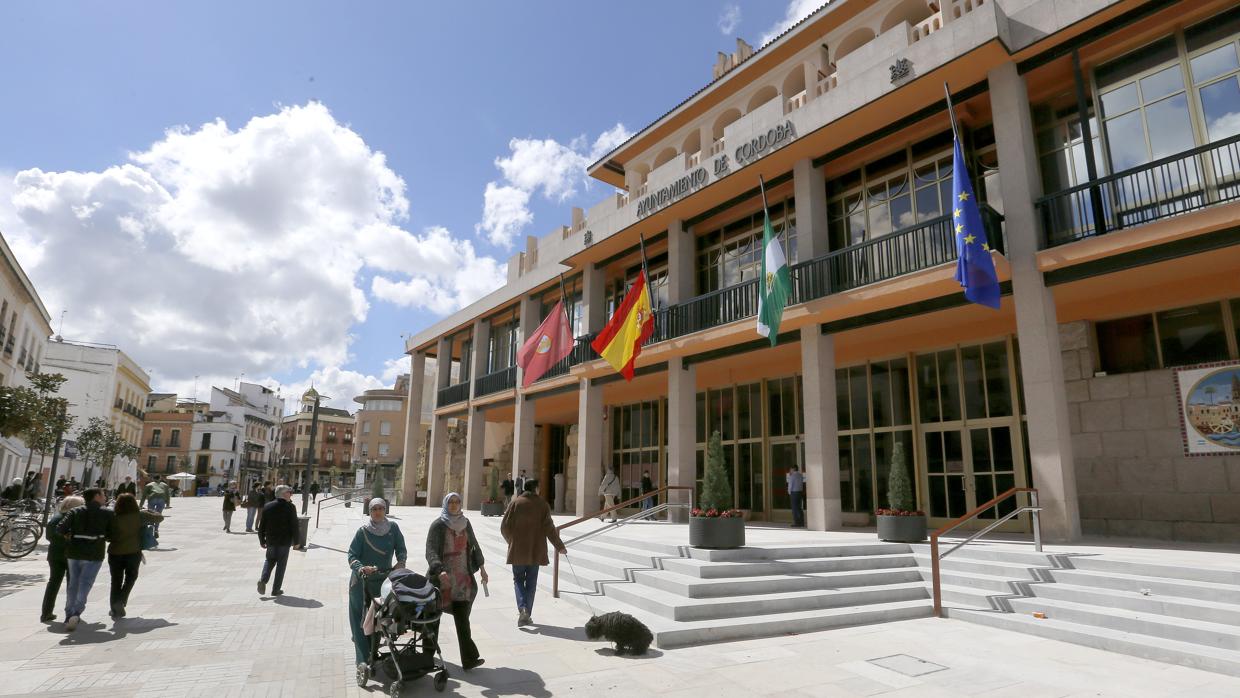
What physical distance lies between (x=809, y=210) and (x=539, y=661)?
12.1 m

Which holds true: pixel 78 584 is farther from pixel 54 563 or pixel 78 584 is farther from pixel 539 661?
pixel 539 661

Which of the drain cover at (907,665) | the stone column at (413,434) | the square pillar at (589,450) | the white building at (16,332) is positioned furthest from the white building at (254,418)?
the drain cover at (907,665)

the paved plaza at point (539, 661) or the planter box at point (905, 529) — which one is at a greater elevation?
the planter box at point (905, 529)

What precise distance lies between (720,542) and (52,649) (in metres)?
8.00

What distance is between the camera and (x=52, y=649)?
6.68 metres

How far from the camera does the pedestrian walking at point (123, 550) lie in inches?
321

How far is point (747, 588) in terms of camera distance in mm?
8742

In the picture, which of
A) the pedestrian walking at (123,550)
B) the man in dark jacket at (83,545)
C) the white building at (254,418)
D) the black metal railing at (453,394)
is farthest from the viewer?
the white building at (254,418)

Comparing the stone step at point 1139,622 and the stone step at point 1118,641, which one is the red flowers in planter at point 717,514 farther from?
the stone step at point 1139,622

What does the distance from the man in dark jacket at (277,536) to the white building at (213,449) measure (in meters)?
79.6

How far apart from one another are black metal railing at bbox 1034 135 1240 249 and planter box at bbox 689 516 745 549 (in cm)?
741

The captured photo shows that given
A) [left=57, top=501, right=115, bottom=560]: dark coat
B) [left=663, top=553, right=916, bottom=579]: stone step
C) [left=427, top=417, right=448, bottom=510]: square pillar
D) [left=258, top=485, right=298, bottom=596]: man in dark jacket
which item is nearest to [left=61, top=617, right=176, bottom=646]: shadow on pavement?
[left=57, top=501, right=115, bottom=560]: dark coat

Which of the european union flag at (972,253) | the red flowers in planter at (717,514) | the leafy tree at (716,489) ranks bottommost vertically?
the red flowers in planter at (717,514)

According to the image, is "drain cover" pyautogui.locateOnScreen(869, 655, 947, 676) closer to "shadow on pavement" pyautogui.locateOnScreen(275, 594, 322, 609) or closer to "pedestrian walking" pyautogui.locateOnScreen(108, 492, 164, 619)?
"shadow on pavement" pyautogui.locateOnScreen(275, 594, 322, 609)
